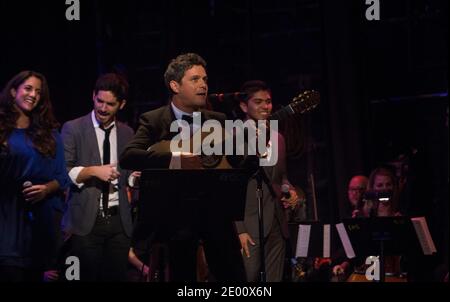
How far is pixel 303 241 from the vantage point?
7242mm

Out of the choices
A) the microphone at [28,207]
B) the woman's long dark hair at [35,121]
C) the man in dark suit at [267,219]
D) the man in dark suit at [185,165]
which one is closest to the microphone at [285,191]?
the man in dark suit at [267,219]

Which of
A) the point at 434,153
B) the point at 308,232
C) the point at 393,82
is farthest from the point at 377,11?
the point at 308,232

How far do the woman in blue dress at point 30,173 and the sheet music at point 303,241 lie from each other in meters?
2.29

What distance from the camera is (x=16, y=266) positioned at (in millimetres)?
5676

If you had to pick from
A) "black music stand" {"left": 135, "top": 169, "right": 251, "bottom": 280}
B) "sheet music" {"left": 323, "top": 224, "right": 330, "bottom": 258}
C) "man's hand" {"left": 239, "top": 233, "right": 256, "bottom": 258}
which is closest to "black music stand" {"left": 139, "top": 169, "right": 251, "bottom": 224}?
"black music stand" {"left": 135, "top": 169, "right": 251, "bottom": 280}

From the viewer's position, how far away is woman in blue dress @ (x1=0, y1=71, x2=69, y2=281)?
5.78 m

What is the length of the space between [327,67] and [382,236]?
10.7ft

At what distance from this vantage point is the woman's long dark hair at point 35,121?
19.2ft

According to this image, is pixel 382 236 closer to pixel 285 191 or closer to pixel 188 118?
pixel 285 191

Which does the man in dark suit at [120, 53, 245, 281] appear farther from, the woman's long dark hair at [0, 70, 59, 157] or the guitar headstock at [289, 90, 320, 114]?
the woman's long dark hair at [0, 70, 59, 157]

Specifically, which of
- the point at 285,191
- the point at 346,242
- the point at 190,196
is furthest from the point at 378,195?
the point at 190,196

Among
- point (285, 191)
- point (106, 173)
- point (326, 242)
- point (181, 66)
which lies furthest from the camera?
Answer: point (326, 242)

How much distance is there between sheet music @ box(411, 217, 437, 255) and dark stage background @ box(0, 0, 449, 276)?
2461 mm

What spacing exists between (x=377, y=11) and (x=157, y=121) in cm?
370
